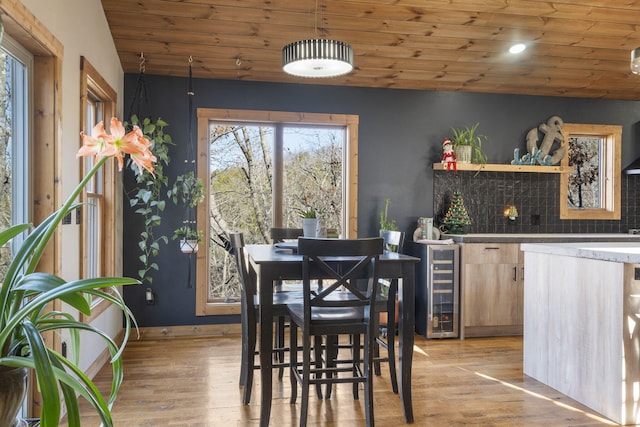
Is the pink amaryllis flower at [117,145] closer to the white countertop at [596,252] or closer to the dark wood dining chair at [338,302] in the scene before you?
the dark wood dining chair at [338,302]

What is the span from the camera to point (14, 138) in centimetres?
250

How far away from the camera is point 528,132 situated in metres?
5.32

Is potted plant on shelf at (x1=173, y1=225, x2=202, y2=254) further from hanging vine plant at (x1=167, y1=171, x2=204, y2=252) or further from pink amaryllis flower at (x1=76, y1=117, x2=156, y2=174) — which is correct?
pink amaryllis flower at (x1=76, y1=117, x2=156, y2=174)

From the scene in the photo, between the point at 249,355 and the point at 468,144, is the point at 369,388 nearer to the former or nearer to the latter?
the point at 249,355

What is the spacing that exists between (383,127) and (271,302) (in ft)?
9.17

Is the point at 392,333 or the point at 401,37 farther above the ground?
the point at 401,37

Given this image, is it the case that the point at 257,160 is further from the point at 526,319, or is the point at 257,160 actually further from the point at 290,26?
the point at 526,319

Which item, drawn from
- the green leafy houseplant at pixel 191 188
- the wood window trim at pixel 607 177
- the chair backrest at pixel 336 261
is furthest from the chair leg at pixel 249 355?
the wood window trim at pixel 607 177

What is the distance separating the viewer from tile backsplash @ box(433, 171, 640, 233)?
5180mm

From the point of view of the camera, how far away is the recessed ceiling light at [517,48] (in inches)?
175

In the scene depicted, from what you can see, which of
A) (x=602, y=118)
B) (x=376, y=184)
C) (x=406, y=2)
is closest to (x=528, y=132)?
(x=602, y=118)

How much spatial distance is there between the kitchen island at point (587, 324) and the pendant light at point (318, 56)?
179 cm

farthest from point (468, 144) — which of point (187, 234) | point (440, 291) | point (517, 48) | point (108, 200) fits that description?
point (108, 200)

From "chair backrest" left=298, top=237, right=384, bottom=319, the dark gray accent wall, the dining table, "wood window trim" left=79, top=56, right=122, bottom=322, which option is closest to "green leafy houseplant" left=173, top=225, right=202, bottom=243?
the dark gray accent wall
